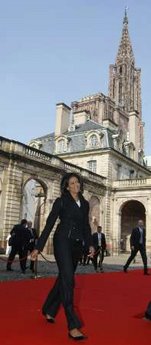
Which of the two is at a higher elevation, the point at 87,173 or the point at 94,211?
the point at 87,173

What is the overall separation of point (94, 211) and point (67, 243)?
28886 millimetres

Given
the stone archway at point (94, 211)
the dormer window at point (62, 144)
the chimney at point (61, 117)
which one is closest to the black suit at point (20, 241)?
the stone archway at point (94, 211)

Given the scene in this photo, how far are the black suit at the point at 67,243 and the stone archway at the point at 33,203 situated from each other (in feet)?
76.8

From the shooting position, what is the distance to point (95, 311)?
5422 millimetres

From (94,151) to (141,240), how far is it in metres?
23.3

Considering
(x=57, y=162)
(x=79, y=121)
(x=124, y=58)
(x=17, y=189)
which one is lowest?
(x=17, y=189)

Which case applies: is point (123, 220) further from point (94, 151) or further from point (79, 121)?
point (79, 121)

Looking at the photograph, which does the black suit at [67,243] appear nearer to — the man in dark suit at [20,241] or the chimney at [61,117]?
the man in dark suit at [20,241]

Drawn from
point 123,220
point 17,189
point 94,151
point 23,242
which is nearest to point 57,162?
point 17,189

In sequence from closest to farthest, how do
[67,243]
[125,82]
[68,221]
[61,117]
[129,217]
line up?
1. [67,243]
2. [68,221]
3. [129,217]
4. [61,117]
5. [125,82]

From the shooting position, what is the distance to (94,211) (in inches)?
1297

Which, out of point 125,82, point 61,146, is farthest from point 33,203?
point 125,82

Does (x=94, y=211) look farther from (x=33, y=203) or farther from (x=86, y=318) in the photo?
(x=86, y=318)

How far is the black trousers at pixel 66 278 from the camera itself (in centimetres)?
394
